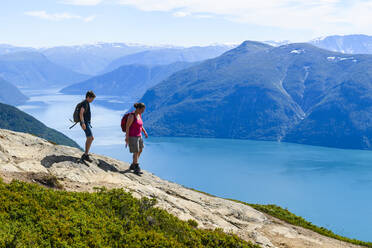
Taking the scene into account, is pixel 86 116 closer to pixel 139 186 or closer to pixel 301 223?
pixel 139 186

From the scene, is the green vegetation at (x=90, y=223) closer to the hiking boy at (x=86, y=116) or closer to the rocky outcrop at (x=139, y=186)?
the rocky outcrop at (x=139, y=186)

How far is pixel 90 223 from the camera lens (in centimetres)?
966

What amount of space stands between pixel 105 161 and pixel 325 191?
438 feet

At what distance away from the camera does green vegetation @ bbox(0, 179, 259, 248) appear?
8578mm

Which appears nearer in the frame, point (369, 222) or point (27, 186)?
point (27, 186)

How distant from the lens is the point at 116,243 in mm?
9180

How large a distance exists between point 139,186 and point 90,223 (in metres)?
4.79

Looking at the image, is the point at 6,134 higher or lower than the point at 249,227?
higher

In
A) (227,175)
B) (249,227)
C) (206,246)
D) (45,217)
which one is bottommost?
(227,175)

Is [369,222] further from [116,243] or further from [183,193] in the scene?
[116,243]

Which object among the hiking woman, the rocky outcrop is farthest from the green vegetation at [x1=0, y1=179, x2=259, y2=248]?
the hiking woman

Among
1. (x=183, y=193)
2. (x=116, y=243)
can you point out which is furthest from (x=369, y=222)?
(x=116, y=243)

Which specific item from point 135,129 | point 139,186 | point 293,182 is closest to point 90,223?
point 139,186

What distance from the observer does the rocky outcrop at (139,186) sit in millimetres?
12805
